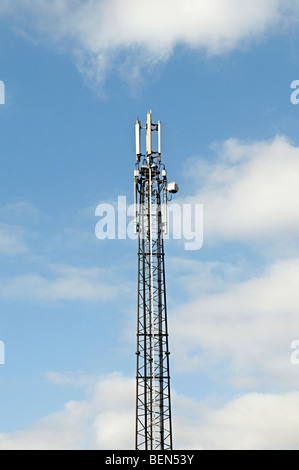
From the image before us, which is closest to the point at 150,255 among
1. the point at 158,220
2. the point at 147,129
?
the point at 158,220

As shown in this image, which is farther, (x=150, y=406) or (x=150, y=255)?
(x=150, y=255)

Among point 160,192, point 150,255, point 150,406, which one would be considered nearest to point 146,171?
point 160,192

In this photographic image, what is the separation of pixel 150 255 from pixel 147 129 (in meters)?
16.4

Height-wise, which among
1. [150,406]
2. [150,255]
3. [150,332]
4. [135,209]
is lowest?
[150,406]

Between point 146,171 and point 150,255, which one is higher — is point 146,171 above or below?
above

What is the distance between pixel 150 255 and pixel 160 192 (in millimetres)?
8108
